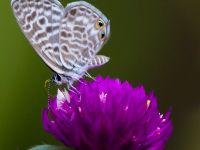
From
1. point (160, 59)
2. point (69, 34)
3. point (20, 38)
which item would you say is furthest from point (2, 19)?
point (69, 34)

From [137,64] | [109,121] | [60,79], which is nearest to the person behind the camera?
[109,121]

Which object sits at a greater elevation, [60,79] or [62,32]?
[62,32]

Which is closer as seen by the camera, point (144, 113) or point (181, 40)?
point (144, 113)


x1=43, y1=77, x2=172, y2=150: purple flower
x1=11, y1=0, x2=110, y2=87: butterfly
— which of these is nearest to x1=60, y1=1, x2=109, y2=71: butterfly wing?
x1=11, y1=0, x2=110, y2=87: butterfly

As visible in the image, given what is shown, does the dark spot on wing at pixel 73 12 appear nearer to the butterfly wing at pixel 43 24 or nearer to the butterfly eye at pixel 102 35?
the butterfly wing at pixel 43 24

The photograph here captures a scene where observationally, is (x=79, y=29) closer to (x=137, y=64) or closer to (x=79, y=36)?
(x=79, y=36)

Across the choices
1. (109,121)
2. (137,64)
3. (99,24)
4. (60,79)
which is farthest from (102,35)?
(137,64)

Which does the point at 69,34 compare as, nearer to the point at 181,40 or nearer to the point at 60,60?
the point at 60,60
